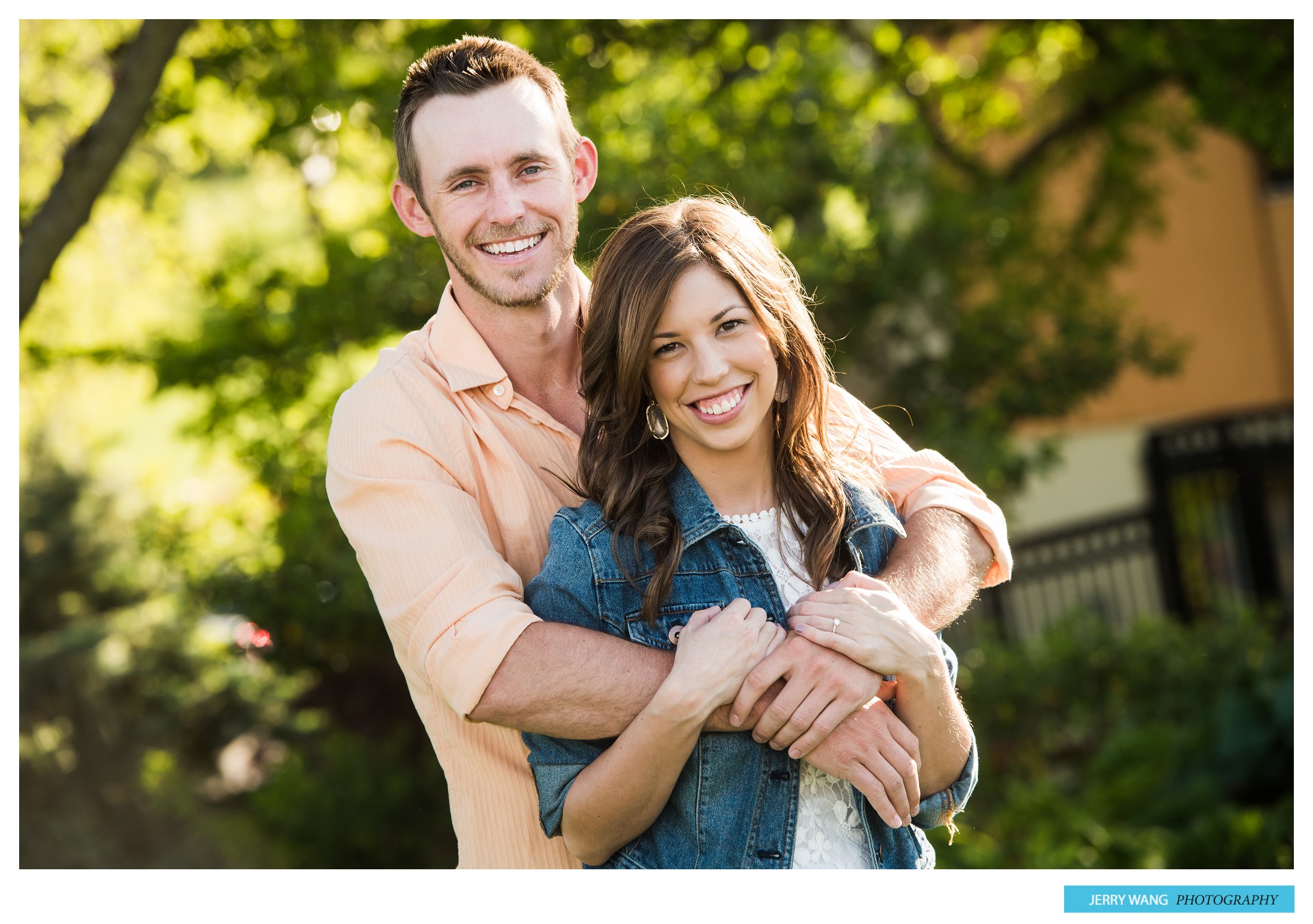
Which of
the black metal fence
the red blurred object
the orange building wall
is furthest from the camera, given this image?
the orange building wall

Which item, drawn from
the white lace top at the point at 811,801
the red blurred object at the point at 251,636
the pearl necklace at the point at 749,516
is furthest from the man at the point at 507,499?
the red blurred object at the point at 251,636

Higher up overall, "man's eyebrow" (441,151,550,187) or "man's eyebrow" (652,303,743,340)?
"man's eyebrow" (441,151,550,187)

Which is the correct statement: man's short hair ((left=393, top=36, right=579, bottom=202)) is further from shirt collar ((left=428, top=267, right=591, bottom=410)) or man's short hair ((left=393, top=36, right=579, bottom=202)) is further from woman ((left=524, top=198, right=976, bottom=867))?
woman ((left=524, top=198, right=976, bottom=867))

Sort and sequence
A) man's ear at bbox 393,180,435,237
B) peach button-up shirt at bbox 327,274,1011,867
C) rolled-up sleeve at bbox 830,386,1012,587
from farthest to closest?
man's ear at bbox 393,180,435,237
rolled-up sleeve at bbox 830,386,1012,587
peach button-up shirt at bbox 327,274,1011,867

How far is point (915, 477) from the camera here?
2.33m

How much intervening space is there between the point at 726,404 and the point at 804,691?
0.48 m

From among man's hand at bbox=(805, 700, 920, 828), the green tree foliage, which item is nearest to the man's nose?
man's hand at bbox=(805, 700, 920, 828)

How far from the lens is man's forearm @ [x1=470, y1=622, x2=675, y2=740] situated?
6.18 feet

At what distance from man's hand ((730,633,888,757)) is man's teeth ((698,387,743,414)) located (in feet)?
1.30

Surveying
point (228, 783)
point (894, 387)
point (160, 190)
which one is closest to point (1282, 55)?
point (894, 387)

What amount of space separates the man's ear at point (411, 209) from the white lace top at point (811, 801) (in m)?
0.84

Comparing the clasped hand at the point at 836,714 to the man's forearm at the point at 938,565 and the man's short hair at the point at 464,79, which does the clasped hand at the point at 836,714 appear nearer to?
the man's forearm at the point at 938,565
